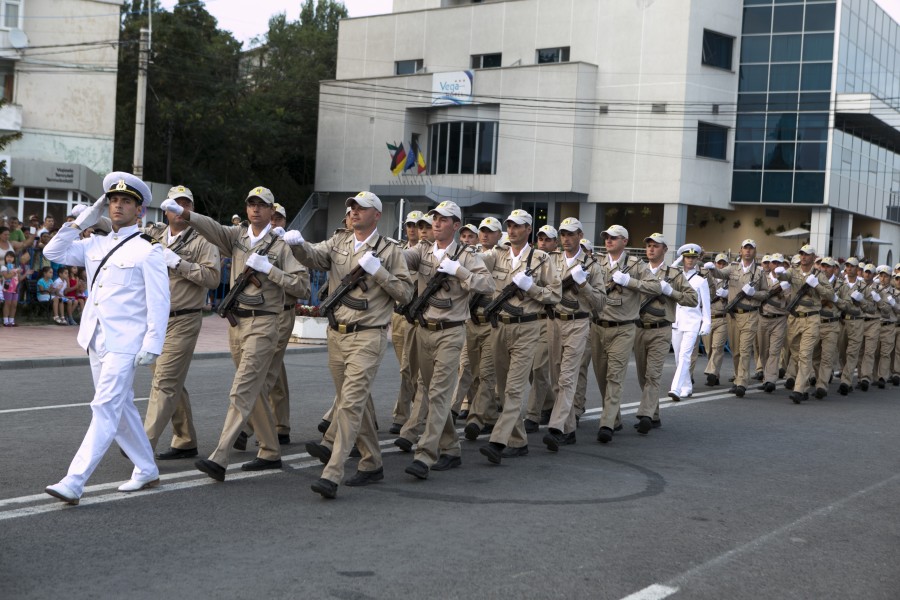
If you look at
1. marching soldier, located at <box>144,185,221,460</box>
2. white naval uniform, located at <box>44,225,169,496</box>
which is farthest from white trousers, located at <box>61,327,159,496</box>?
marching soldier, located at <box>144,185,221,460</box>

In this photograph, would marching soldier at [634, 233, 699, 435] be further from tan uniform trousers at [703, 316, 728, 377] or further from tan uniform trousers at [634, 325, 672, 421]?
tan uniform trousers at [703, 316, 728, 377]

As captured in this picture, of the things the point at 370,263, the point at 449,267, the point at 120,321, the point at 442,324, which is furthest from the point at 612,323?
the point at 120,321

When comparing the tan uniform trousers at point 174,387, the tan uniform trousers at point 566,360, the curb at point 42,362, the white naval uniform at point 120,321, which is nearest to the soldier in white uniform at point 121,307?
the white naval uniform at point 120,321

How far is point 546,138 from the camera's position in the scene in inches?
1800

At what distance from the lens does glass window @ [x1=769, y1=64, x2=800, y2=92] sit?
45656mm

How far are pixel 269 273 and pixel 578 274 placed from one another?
3447 millimetres

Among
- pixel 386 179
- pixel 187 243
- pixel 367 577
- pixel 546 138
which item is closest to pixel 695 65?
pixel 546 138

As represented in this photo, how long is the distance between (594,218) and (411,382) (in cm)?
3666

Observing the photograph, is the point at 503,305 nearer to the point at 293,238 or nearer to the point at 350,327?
the point at 350,327

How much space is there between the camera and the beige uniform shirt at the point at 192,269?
341 inches

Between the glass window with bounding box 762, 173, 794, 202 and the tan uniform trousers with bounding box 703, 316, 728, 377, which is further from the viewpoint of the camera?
the glass window with bounding box 762, 173, 794, 202

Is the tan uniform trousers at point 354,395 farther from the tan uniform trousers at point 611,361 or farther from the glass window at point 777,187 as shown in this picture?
the glass window at point 777,187

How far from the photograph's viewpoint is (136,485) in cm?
732

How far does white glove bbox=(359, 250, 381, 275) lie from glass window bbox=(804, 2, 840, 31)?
41.8 metres
